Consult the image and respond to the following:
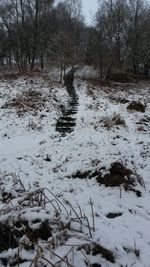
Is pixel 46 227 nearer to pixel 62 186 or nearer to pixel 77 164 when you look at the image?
pixel 62 186

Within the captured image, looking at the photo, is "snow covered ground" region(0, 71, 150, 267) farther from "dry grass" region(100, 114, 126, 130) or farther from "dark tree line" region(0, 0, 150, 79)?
"dark tree line" region(0, 0, 150, 79)

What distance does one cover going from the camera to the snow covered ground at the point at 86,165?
4137 millimetres

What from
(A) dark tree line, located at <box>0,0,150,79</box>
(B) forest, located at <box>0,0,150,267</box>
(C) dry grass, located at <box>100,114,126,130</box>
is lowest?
(B) forest, located at <box>0,0,150,267</box>

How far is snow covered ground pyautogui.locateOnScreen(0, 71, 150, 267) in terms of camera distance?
4137 millimetres

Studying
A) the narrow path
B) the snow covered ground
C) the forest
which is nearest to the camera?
the forest

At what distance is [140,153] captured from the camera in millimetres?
8109

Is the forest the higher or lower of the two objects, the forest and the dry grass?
the lower

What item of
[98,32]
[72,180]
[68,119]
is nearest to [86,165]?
[72,180]

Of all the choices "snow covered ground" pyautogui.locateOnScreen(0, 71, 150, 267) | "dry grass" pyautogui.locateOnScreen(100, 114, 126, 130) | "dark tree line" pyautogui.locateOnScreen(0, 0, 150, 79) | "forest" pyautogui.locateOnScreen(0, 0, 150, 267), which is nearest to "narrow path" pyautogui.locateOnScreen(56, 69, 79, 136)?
"forest" pyautogui.locateOnScreen(0, 0, 150, 267)

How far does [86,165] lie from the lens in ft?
24.5

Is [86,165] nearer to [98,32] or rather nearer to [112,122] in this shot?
[112,122]

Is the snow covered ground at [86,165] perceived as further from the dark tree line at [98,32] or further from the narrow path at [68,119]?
the dark tree line at [98,32]

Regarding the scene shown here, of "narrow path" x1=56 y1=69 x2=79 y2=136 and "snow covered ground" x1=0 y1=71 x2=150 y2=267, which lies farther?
"narrow path" x1=56 y1=69 x2=79 y2=136

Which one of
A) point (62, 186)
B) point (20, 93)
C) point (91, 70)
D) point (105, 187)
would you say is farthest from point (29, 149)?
point (91, 70)
